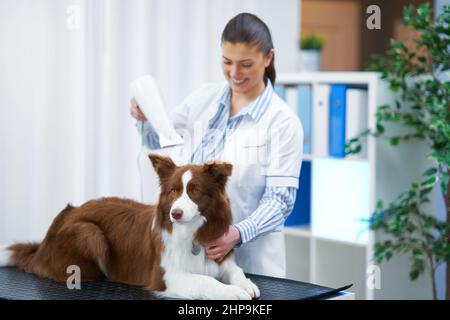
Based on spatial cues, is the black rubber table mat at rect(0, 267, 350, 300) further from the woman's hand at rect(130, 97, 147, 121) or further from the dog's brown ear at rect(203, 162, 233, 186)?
the woman's hand at rect(130, 97, 147, 121)

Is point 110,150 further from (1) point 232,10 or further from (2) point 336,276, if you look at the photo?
(2) point 336,276

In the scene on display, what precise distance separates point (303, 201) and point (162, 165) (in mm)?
1862

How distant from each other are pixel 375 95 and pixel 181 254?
162 cm

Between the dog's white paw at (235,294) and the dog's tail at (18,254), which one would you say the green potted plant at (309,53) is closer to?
the dog's tail at (18,254)

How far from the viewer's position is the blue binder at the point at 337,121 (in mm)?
2988

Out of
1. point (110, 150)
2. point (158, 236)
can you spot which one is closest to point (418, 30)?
point (110, 150)

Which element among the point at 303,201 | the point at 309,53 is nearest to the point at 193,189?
the point at 303,201

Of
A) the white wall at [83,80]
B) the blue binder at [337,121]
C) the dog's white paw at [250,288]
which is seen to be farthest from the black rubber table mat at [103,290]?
the blue binder at [337,121]

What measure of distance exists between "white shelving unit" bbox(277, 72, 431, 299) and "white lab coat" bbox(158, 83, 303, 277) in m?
1.16

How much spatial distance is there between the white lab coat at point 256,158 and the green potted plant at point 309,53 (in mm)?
1514

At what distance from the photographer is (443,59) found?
9.27ft

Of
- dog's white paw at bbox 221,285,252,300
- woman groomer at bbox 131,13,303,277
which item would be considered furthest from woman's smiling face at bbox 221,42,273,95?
dog's white paw at bbox 221,285,252,300

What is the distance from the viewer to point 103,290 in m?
1.58

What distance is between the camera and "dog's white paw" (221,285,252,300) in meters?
1.43
